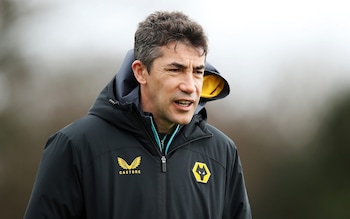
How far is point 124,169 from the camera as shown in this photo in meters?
3.84

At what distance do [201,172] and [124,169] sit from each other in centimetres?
44

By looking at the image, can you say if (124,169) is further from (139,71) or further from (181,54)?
(181,54)

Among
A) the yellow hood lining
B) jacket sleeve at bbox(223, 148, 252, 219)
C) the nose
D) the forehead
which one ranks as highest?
the forehead

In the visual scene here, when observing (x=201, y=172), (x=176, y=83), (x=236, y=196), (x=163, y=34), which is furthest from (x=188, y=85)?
(x=236, y=196)

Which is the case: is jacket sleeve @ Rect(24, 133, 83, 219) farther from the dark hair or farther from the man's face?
the dark hair

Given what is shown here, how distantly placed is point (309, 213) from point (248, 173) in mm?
1715

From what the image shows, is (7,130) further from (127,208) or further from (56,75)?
(127,208)

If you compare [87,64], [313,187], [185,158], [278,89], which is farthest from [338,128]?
[185,158]

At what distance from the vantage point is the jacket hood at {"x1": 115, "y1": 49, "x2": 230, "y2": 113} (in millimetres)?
4023

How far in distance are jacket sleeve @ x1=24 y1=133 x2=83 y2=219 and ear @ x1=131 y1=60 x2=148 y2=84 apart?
20.4 inches

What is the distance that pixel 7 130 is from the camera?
43.6 feet

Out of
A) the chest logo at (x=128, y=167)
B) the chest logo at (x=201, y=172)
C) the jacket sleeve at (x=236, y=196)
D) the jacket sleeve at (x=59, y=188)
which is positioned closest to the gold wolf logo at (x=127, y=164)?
the chest logo at (x=128, y=167)

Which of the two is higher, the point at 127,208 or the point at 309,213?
the point at 127,208

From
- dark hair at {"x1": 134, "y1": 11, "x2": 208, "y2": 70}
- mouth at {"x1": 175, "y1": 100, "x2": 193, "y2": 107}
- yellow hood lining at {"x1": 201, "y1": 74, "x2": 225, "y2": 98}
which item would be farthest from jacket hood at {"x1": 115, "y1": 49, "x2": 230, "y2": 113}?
mouth at {"x1": 175, "y1": 100, "x2": 193, "y2": 107}
